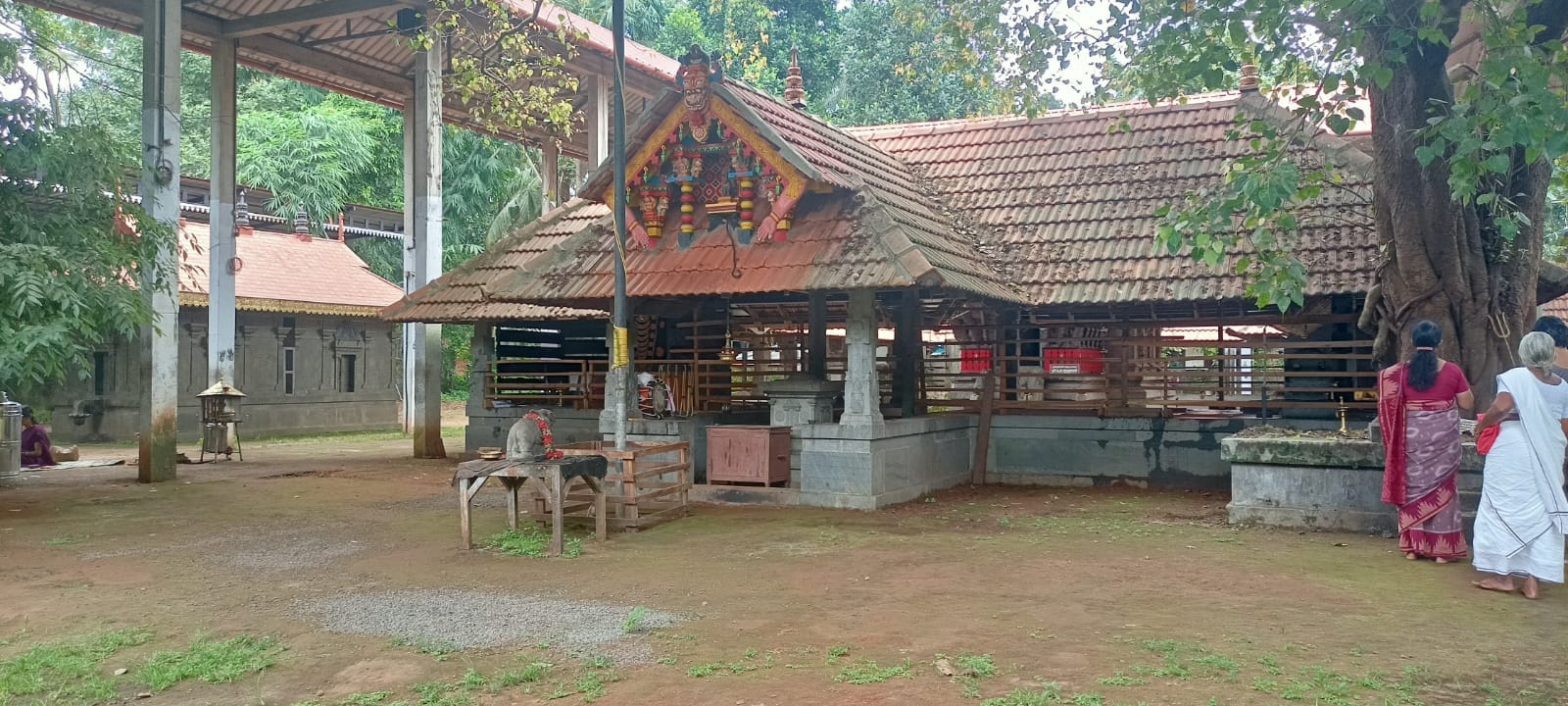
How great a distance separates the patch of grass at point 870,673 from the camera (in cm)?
491

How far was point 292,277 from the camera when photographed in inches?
901

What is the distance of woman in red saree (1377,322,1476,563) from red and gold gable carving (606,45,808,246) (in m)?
5.60

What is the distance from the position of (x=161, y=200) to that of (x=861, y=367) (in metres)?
9.01

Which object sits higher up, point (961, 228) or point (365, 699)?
point (961, 228)

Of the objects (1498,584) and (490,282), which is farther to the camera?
(490,282)

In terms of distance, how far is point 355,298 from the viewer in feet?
76.8

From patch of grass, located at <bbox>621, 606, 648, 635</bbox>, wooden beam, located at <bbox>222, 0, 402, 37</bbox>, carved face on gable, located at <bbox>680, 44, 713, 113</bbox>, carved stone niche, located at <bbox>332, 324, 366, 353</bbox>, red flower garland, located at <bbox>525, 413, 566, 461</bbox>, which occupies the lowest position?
patch of grass, located at <bbox>621, 606, 648, 635</bbox>

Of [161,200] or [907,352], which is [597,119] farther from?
[907,352]

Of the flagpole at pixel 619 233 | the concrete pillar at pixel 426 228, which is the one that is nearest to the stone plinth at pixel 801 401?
the flagpole at pixel 619 233

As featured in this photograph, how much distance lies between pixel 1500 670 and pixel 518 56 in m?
13.5

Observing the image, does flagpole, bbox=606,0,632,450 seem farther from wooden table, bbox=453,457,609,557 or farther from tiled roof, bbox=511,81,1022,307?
tiled roof, bbox=511,81,1022,307

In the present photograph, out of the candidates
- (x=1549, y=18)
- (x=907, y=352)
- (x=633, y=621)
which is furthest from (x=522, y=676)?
(x=1549, y=18)

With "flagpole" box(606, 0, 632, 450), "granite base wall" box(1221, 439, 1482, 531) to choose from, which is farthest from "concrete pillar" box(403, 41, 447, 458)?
"granite base wall" box(1221, 439, 1482, 531)

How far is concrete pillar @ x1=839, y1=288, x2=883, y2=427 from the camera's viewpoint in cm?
1060
